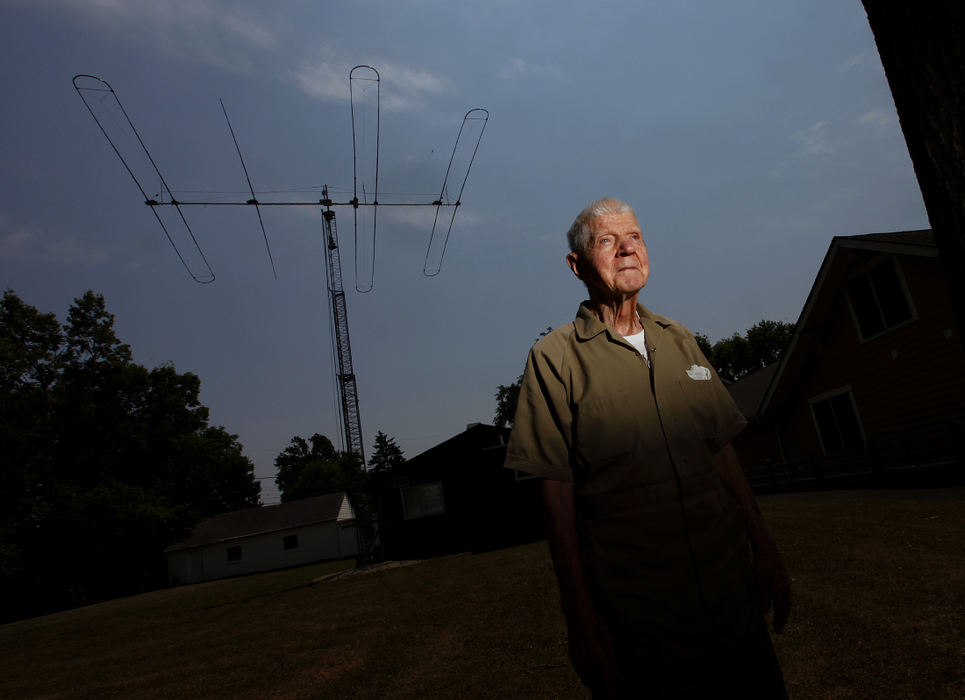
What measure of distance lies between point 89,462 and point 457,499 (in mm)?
34764

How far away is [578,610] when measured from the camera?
1.54m

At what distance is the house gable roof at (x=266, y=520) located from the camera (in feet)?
159

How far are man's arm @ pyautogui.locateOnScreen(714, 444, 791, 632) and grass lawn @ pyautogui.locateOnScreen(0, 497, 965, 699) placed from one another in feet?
7.53

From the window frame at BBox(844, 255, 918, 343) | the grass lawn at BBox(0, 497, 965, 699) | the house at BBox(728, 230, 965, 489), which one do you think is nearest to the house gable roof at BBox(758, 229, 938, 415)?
the house at BBox(728, 230, 965, 489)

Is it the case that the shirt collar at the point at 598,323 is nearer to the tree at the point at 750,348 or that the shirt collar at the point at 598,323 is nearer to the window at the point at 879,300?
the window at the point at 879,300

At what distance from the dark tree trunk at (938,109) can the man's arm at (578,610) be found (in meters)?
1.13

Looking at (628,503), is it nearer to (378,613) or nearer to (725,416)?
(725,416)

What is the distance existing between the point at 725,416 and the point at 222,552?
5557cm

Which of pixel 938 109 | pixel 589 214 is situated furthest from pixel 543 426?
pixel 938 109

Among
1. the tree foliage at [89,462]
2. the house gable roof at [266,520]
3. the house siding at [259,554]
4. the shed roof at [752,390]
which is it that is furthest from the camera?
the house gable roof at [266,520]

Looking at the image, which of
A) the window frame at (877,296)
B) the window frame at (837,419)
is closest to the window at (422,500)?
the window frame at (837,419)

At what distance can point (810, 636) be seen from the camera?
433 cm

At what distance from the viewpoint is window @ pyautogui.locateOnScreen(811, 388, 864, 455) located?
582 inches

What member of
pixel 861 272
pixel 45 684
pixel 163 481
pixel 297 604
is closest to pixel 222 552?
pixel 163 481
